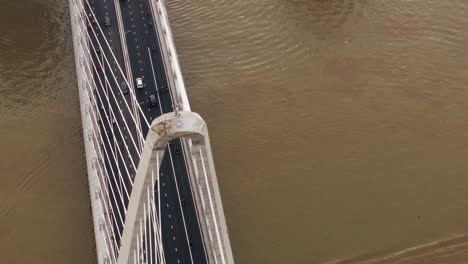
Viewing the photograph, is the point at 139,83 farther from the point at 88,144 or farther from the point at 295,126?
the point at 295,126

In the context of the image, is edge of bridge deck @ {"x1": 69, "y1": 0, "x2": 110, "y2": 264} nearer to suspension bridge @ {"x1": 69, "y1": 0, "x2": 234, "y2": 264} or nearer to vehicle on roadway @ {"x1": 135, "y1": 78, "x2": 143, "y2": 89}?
suspension bridge @ {"x1": 69, "y1": 0, "x2": 234, "y2": 264}

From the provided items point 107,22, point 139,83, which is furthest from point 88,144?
point 107,22

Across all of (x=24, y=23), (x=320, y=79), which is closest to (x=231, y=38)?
(x=320, y=79)

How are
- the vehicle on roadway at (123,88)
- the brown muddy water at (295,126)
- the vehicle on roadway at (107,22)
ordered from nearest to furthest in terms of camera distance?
1. the brown muddy water at (295,126)
2. the vehicle on roadway at (123,88)
3. the vehicle on roadway at (107,22)

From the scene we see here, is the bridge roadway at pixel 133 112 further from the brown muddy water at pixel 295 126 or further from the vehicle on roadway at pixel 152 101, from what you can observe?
the brown muddy water at pixel 295 126

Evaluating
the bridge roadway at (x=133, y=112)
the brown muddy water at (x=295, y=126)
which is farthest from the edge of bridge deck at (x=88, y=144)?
the brown muddy water at (x=295, y=126)

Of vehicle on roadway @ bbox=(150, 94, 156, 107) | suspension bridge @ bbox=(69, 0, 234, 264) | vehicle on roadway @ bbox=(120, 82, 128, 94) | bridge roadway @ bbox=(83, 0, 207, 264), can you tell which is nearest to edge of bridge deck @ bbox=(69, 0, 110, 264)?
suspension bridge @ bbox=(69, 0, 234, 264)
